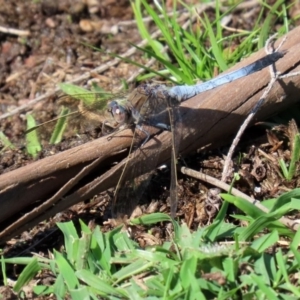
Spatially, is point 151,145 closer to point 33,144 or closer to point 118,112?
point 118,112

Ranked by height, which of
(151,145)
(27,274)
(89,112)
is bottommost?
(27,274)

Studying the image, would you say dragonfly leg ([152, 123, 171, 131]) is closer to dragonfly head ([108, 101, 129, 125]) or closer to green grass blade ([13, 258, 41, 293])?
dragonfly head ([108, 101, 129, 125])

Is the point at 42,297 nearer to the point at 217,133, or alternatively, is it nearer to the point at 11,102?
the point at 217,133

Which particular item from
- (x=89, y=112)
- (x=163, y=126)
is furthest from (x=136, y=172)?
(x=89, y=112)

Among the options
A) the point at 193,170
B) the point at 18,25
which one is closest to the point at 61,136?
the point at 193,170

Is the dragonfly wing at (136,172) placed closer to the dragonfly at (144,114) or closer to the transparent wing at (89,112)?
the dragonfly at (144,114)
